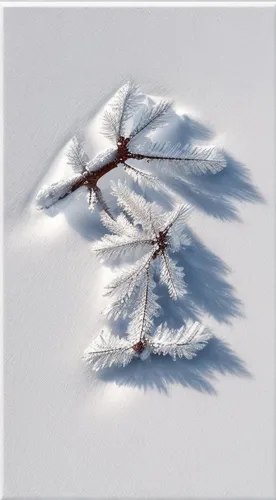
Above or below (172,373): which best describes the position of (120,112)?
above

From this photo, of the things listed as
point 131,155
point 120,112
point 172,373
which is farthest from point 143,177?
point 172,373

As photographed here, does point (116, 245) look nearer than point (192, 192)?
Yes

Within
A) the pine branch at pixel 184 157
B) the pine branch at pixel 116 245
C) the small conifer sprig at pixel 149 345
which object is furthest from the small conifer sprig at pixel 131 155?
the small conifer sprig at pixel 149 345

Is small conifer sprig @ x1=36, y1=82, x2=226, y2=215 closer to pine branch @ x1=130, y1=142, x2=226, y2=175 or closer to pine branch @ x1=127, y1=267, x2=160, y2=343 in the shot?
pine branch @ x1=130, y1=142, x2=226, y2=175

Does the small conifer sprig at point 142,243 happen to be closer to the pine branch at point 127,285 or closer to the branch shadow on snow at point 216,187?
the pine branch at point 127,285

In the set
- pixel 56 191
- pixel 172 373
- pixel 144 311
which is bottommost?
pixel 172 373

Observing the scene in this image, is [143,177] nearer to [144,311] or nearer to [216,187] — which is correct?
[216,187]

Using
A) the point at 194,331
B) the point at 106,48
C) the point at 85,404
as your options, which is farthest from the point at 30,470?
the point at 106,48
